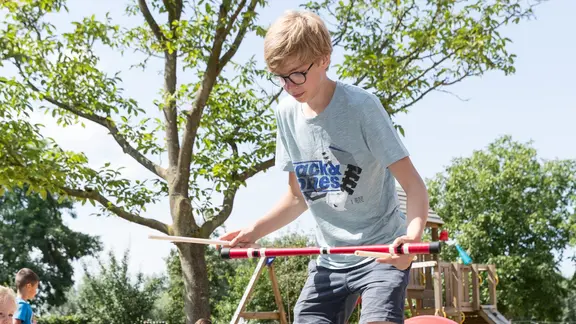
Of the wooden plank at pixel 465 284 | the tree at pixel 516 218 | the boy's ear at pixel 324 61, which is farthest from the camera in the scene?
the tree at pixel 516 218

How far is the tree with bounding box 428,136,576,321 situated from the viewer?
4344 centimetres

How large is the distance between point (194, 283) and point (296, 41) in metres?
13.1

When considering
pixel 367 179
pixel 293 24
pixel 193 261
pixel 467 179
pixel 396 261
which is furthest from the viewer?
pixel 467 179

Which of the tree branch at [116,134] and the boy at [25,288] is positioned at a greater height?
the tree branch at [116,134]

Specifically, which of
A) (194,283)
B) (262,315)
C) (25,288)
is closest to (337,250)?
A: (25,288)

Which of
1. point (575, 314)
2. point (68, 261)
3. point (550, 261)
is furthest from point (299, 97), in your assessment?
point (575, 314)

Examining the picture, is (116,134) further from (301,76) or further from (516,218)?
(516,218)

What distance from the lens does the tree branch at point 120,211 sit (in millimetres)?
15875

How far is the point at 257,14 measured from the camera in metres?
16.0

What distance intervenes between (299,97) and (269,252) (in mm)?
689

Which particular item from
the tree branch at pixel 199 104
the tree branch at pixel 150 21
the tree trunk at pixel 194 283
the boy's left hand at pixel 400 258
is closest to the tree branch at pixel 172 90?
the tree branch at pixel 150 21

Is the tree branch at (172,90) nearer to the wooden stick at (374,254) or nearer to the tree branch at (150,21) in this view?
the tree branch at (150,21)

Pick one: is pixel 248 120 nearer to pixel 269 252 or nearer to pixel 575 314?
pixel 269 252

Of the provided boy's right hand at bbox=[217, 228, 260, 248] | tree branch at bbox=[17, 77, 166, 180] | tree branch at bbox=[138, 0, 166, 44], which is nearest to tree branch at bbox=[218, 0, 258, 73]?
tree branch at bbox=[138, 0, 166, 44]
